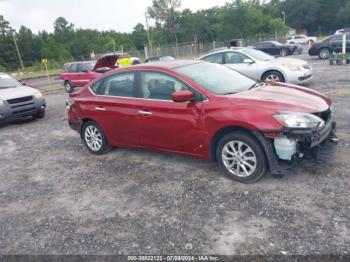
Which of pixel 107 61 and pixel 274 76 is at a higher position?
pixel 107 61

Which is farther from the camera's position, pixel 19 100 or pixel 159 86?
pixel 19 100

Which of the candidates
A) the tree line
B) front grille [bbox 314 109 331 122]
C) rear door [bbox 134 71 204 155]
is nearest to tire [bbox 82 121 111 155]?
rear door [bbox 134 71 204 155]

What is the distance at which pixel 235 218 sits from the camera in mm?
3658

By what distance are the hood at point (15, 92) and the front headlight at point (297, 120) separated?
27.3 feet

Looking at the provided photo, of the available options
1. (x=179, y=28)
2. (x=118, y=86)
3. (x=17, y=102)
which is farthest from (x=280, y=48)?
(x=179, y=28)

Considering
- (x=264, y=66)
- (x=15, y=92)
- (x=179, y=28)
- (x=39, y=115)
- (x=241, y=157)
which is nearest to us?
(x=241, y=157)

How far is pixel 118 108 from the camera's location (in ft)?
17.9

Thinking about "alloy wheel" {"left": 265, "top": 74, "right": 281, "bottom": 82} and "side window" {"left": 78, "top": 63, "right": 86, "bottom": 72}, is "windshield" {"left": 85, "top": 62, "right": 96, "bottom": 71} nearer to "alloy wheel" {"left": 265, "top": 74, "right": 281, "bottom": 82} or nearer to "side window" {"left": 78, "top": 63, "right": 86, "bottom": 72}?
"side window" {"left": 78, "top": 63, "right": 86, "bottom": 72}

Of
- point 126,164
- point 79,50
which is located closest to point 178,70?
point 126,164

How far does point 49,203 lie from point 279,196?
10.1ft

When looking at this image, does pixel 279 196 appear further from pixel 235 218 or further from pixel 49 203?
pixel 49 203

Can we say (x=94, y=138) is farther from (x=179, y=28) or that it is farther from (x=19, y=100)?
(x=179, y=28)

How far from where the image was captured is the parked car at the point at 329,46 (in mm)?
18677

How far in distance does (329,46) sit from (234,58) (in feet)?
36.7
